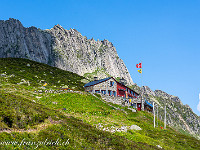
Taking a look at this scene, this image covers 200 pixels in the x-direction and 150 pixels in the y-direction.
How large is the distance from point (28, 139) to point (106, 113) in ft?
77.0

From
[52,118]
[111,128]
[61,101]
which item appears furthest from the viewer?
[61,101]

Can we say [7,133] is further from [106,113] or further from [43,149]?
[106,113]

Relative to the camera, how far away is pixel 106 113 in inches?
1444

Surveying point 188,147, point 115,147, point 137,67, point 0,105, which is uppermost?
point 137,67

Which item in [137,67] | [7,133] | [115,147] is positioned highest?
[137,67]

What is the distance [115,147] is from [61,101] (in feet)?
77.5

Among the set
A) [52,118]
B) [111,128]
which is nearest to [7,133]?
[52,118]

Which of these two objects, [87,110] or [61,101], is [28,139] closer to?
[87,110]

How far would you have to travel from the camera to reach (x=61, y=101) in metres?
38.9

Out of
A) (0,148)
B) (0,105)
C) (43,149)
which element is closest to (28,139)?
(43,149)

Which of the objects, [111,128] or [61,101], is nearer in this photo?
[111,128]

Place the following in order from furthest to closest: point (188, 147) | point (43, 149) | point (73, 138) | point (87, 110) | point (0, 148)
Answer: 1. point (87, 110)
2. point (188, 147)
3. point (73, 138)
4. point (43, 149)
5. point (0, 148)

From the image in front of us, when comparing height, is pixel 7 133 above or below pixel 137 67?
below

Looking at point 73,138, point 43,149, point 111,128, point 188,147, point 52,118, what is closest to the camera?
point 43,149
